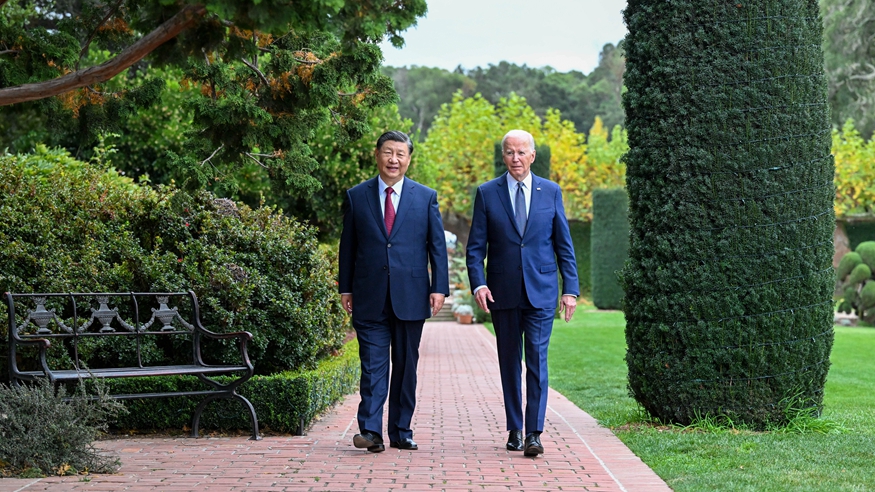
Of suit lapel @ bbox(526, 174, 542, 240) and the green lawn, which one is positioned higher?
suit lapel @ bbox(526, 174, 542, 240)

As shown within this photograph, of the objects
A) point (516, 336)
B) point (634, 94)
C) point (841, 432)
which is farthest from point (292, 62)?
point (841, 432)

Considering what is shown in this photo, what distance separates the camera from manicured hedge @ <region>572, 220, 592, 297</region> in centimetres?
3316

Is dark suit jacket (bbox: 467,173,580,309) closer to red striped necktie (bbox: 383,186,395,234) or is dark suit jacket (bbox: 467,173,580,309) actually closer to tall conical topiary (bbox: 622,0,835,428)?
red striped necktie (bbox: 383,186,395,234)

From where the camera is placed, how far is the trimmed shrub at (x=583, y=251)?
33156 millimetres

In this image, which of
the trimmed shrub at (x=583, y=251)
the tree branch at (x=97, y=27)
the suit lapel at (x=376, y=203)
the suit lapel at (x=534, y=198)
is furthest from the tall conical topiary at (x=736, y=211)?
the trimmed shrub at (x=583, y=251)

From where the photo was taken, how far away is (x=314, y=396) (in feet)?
21.5

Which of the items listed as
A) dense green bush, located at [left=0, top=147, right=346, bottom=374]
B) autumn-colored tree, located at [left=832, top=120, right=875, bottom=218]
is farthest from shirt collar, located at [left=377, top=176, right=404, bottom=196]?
autumn-colored tree, located at [left=832, top=120, right=875, bottom=218]

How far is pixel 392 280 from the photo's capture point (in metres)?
5.41

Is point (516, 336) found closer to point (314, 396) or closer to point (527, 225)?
point (527, 225)

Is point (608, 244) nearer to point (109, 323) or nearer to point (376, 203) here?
Answer: point (109, 323)

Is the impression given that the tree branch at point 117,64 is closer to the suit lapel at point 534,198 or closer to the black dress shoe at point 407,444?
the suit lapel at point 534,198

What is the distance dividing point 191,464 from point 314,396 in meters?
1.55

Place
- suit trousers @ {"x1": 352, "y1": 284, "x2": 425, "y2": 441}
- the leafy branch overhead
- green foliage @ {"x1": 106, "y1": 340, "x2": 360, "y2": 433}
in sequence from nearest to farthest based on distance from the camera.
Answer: the leafy branch overhead → suit trousers @ {"x1": 352, "y1": 284, "x2": 425, "y2": 441} → green foliage @ {"x1": 106, "y1": 340, "x2": 360, "y2": 433}

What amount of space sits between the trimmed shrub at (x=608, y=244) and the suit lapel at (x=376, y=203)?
24.4m
